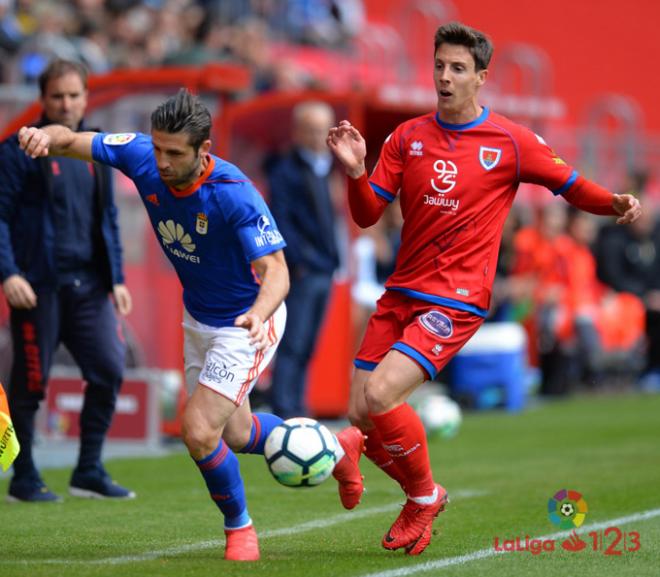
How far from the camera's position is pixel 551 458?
34.9 feet

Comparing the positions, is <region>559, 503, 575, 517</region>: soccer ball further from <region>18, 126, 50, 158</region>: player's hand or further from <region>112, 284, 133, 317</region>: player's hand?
<region>18, 126, 50, 158</region>: player's hand

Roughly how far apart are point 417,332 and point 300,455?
0.79 meters

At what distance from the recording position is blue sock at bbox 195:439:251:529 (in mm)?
6121

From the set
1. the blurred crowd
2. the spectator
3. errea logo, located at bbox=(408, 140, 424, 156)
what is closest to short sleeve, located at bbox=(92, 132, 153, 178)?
errea logo, located at bbox=(408, 140, 424, 156)

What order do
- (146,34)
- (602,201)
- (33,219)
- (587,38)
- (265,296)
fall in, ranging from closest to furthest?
(265,296), (602,201), (33,219), (146,34), (587,38)

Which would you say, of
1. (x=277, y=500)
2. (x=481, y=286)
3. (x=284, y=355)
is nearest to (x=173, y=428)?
(x=284, y=355)

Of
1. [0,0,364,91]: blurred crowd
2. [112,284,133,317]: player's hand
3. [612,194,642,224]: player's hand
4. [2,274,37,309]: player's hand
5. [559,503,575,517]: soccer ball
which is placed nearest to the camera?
[612,194,642,224]: player's hand

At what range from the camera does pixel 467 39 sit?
6609mm

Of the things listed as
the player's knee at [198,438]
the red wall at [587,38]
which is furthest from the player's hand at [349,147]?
the red wall at [587,38]

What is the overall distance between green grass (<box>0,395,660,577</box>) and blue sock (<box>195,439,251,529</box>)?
0.20m

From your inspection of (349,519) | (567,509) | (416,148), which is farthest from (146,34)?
(416,148)

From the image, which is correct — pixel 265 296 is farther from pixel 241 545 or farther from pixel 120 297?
pixel 120 297

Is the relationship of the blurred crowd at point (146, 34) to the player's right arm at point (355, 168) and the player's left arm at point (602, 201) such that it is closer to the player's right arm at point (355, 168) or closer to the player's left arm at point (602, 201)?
the player's right arm at point (355, 168)

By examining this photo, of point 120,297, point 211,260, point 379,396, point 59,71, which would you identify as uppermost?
Result: point 59,71
